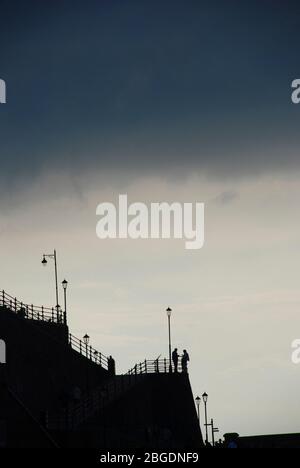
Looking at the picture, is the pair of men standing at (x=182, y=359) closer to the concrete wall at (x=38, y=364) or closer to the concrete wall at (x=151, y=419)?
the concrete wall at (x=151, y=419)

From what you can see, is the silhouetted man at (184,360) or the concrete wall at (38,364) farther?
the silhouetted man at (184,360)

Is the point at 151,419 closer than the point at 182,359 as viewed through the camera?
Yes

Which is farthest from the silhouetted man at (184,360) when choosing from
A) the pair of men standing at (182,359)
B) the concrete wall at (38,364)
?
the concrete wall at (38,364)

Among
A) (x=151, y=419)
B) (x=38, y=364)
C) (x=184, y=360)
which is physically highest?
(x=184, y=360)

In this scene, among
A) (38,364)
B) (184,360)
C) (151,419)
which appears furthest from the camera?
(184,360)

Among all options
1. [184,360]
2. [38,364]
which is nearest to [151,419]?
[184,360]

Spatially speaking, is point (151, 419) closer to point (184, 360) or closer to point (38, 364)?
point (184, 360)

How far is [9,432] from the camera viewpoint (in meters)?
57.2

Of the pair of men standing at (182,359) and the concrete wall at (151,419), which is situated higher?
the pair of men standing at (182,359)

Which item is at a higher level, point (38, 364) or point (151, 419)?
point (38, 364)
